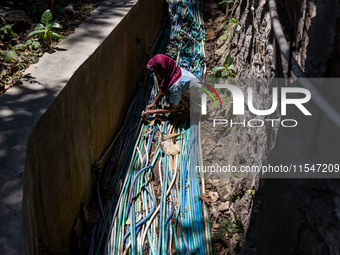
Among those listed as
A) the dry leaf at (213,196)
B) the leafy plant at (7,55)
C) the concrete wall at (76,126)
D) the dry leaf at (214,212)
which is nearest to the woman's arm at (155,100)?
the concrete wall at (76,126)

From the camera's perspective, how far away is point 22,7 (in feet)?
15.1

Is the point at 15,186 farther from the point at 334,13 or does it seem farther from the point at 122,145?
the point at 122,145

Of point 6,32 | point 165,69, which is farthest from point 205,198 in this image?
point 6,32

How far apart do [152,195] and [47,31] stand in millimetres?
1788

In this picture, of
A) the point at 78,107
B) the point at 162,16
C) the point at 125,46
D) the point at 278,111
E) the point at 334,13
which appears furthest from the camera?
the point at 162,16

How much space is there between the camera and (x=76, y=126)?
339 cm

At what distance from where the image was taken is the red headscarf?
15.9 feet

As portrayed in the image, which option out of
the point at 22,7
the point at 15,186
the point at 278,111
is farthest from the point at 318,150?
the point at 22,7

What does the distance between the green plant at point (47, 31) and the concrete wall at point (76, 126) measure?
0.16 metres

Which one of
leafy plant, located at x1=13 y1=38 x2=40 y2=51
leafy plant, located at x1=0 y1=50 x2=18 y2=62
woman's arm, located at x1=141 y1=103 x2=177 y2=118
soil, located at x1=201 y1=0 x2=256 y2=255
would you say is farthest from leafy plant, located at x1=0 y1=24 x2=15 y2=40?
soil, located at x1=201 y1=0 x2=256 y2=255

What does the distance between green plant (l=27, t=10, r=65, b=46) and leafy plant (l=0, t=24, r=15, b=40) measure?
0.84 feet

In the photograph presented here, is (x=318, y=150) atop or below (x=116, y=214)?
atop

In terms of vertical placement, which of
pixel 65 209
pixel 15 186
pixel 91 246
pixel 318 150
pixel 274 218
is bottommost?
pixel 91 246

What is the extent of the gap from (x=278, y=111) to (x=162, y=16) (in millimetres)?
4452
